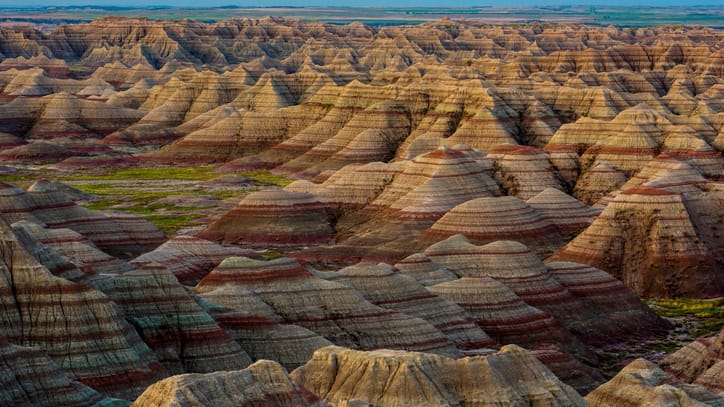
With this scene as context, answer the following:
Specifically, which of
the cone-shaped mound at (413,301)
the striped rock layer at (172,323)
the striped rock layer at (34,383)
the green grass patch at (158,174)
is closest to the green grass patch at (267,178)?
the green grass patch at (158,174)

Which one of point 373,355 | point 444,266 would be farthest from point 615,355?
point 373,355

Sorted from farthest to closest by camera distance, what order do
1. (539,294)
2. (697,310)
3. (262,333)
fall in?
(697,310) < (539,294) < (262,333)

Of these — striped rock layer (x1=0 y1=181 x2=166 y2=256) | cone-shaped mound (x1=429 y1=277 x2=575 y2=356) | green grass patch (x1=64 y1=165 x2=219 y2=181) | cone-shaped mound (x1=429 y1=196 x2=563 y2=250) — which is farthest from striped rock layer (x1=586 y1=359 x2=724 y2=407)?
green grass patch (x1=64 y1=165 x2=219 y2=181)

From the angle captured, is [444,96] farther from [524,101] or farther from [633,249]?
[633,249]

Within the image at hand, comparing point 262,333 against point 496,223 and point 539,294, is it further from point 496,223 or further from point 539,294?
point 496,223

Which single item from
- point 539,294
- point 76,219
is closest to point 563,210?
point 539,294

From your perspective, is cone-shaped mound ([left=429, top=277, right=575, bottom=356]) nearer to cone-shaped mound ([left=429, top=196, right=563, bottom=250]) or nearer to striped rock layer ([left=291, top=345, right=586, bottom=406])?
striped rock layer ([left=291, top=345, right=586, bottom=406])
